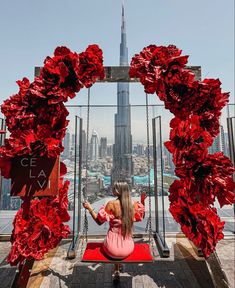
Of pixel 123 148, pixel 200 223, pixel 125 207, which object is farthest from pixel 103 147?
pixel 200 223

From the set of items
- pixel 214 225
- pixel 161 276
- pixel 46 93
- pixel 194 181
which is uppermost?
pixel 46 93

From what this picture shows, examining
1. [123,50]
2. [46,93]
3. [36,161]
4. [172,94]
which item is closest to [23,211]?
[36,161]

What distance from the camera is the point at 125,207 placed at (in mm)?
2188

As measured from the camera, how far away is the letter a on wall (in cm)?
176

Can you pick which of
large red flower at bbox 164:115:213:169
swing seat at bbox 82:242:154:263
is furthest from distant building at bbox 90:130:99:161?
large red flower at bbox 164:115:213:169

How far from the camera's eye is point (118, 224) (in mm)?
2195

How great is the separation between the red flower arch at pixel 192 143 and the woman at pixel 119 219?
0.54 metres

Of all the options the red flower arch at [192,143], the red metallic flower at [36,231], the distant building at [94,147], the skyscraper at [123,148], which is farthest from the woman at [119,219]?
the distant building at [94,147]

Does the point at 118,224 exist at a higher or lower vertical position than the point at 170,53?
lower

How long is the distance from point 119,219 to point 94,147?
115 inches

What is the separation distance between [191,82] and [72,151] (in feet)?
9.03

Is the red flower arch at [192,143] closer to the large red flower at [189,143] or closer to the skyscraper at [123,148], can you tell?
the large red flower at [189,143]

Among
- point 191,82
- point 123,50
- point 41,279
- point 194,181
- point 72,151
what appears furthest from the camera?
point 123,50

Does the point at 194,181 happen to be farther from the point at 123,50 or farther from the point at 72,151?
the point at 123,50
